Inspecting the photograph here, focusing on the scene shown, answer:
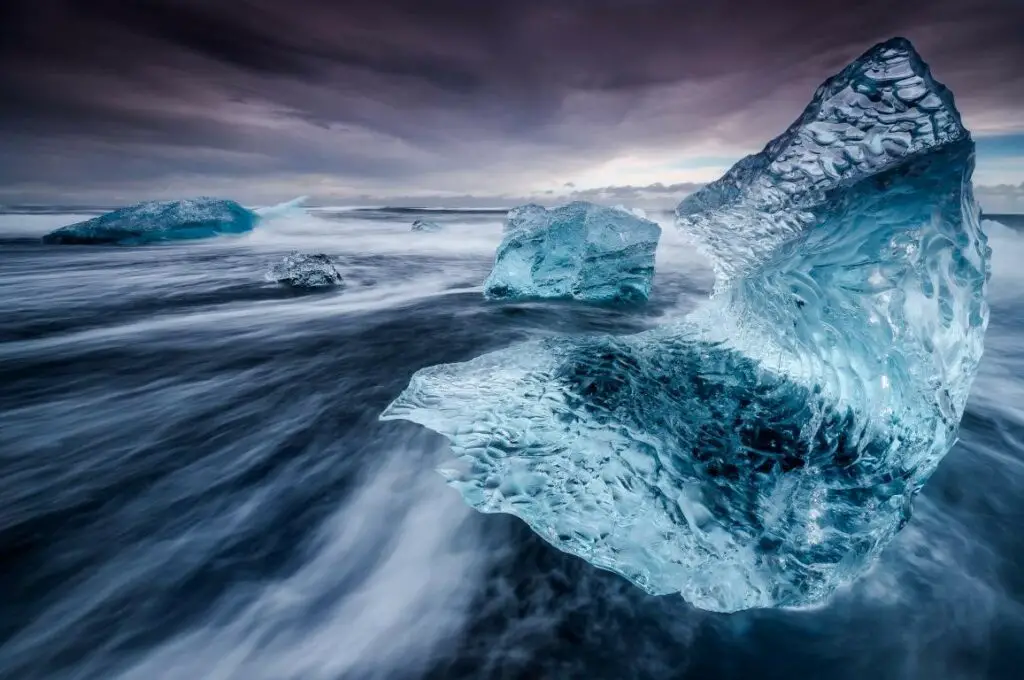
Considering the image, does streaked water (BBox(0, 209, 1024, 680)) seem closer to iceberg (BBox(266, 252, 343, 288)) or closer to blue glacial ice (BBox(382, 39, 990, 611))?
blue glacial ice (BBox(382, 39, 990, 611))

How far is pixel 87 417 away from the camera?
3621 mm

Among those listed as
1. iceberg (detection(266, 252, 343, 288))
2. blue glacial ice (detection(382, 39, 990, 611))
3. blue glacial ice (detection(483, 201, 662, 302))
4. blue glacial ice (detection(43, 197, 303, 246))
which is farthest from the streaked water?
blue glacial ice (detection(43, 197, 303, 246))

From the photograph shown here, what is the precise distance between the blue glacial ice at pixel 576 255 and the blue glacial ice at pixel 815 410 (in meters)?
4.35

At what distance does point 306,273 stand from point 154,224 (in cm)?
1134

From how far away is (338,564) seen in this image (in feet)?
7.37

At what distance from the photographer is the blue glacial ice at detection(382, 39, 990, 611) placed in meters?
1.83

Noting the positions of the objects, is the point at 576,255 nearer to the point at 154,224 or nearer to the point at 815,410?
the point at 815,410

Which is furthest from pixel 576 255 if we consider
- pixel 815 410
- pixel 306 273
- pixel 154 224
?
pixel 154 224

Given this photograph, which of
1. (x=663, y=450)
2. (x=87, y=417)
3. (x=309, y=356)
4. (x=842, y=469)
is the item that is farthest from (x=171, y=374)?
(x=842, y=469)

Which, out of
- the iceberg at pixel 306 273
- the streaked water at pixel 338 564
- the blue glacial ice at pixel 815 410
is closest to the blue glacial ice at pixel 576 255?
the streaked water at pixel 338 564

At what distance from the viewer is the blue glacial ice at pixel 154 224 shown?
→ 15.2 metres

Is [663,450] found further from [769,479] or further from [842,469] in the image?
[842,469]

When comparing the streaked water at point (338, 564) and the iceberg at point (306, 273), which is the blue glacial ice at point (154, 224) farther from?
the streaked water at point (338, 564)

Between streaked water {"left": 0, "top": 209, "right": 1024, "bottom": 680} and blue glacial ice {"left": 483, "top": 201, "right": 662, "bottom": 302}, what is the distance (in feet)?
11.5
